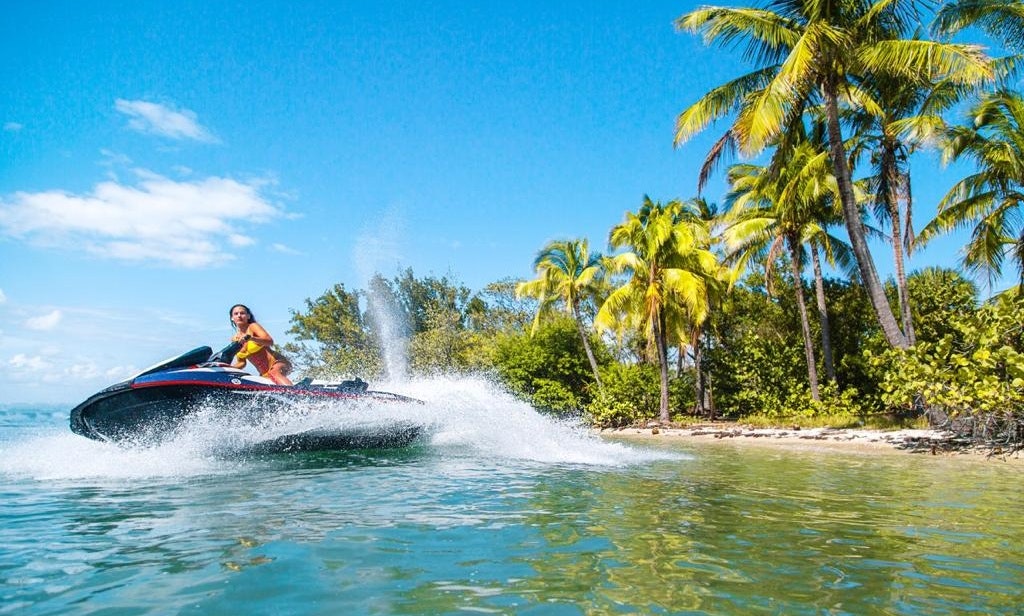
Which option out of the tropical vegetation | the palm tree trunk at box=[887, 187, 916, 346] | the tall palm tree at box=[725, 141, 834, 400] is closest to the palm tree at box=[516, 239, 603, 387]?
the tropical vegetation

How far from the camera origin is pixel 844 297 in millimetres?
25359

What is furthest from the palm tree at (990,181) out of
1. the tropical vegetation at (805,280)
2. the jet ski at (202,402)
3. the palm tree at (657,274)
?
the jet ski at (202,402)

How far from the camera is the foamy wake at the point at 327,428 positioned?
941 centimetres

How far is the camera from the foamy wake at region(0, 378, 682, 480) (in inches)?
370

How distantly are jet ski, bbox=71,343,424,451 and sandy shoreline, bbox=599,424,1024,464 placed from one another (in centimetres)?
1173

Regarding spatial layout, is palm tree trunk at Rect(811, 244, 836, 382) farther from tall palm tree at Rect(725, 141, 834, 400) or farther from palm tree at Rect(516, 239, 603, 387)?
palm tree at Rect(516, 239, 603, 387)

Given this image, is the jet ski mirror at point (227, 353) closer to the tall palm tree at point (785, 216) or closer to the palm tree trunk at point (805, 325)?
the tall palm tree at point (785, 216)

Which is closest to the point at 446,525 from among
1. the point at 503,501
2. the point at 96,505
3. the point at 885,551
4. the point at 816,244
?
the point at 503,501

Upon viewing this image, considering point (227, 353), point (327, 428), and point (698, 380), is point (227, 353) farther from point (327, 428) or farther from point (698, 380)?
point (698, 380)

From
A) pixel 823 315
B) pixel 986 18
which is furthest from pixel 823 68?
pixel 823 315

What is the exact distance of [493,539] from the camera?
16.3 feet

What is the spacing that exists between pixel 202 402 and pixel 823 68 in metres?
15.4

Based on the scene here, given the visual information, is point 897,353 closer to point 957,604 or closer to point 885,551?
point 885,551

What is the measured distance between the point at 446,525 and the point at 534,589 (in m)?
1.83
